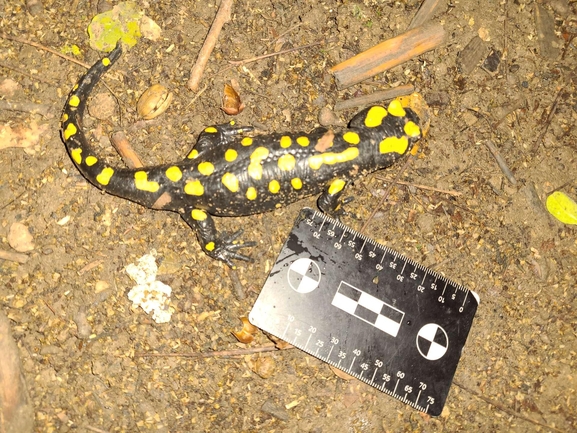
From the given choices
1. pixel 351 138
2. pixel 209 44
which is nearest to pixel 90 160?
pixel 209 44

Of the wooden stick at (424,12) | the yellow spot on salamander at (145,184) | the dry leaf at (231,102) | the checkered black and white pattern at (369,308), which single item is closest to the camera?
the yellow spot on salamander at (145,184)

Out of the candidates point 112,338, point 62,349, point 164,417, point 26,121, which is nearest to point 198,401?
point 164,417

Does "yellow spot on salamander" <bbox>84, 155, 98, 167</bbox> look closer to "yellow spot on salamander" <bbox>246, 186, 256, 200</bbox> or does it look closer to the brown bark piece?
"yellow spot on salamander" <bbox>246, 186, 256, 200</bbox>

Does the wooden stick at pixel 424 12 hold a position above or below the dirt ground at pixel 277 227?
above

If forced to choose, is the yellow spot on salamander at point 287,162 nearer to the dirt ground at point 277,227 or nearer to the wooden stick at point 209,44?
the dirt ground at point 277,227

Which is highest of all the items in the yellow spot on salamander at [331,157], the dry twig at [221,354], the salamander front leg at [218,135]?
the yellow spot on salamander at [331,157]

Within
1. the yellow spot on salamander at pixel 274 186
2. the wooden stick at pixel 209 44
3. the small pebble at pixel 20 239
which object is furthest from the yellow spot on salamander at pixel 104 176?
the yellow spot on salamander at pixel 274 186

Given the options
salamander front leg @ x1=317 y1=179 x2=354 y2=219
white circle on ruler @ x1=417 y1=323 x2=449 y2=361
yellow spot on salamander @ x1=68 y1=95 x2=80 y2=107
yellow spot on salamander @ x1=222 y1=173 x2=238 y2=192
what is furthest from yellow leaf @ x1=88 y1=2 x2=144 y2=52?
white circle on ruler @ x1=417 y1=323 x2=449 y2=361
